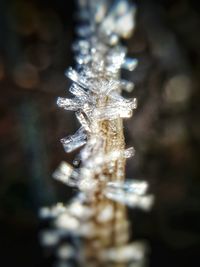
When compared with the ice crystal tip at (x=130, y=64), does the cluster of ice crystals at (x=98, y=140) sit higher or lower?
lower

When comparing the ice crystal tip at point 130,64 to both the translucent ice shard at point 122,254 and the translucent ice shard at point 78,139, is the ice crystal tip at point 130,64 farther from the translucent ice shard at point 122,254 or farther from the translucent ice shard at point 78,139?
the translucent ice shard at point 122,254

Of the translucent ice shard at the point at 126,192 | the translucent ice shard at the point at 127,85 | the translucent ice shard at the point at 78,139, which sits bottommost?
the translucent ice shard at the point at 126,192

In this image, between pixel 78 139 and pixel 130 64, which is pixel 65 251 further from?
pixel 130 64

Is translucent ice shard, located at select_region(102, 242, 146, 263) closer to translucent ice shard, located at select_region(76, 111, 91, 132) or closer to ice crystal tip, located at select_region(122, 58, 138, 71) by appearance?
translucent ice shard, located at select_region(76, 111, 91, 132)

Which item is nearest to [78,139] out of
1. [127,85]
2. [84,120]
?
[84,120]

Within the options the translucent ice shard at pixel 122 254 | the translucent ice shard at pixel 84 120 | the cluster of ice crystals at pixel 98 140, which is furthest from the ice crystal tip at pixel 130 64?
the translucent ice shard at pixel 122 254

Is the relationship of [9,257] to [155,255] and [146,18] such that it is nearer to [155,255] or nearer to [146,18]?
[155,255]

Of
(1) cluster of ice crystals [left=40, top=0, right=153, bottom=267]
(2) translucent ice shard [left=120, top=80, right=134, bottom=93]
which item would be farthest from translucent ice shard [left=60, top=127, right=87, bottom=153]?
(2) translucent ice shard [left=120, top=80, right=134, bottom=93]
